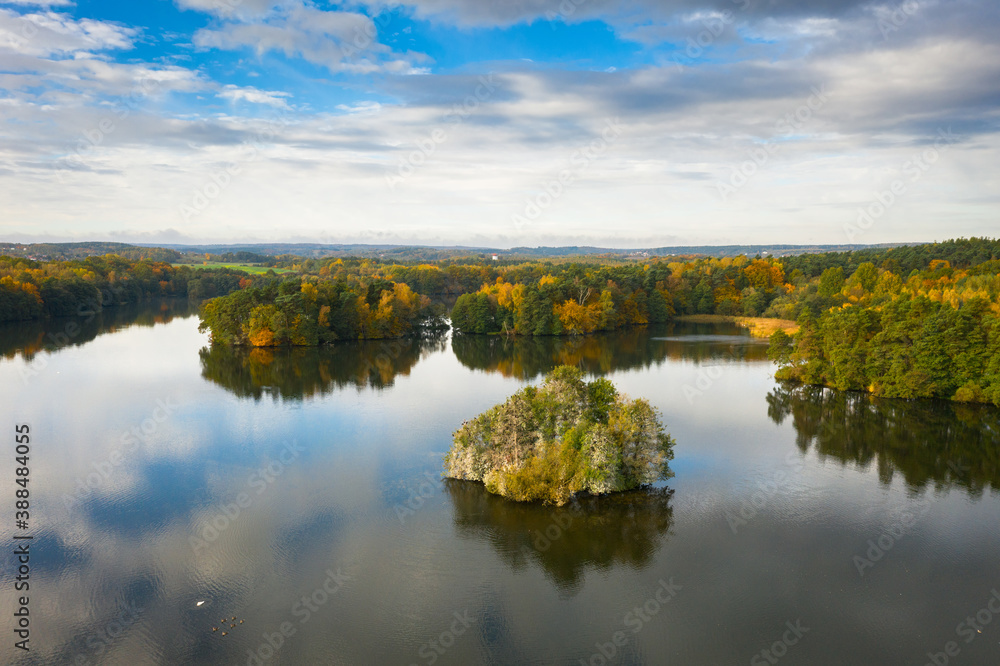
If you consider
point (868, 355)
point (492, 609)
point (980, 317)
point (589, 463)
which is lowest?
point (492, 609)

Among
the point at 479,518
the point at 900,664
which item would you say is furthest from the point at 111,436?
the point at 900,664

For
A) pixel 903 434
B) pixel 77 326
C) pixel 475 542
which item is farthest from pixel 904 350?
pixel 77 326

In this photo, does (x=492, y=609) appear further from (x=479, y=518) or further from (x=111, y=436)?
(x=111, y=436)

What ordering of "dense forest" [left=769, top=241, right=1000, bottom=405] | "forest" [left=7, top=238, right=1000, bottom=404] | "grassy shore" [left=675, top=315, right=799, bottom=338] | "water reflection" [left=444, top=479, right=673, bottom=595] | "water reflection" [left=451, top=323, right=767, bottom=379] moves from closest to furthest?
"water reflection" [left=444, top=479, right=673, bottom=595]
"dense forest" [left=769, top=241, right=1000, bottom=405]
"forest" [left=7, top=238, right=1000, bottom=404]
"water reflection" [left=451, top=323, right=767, bottom=379]
"grassy shore" [left=675, top=315, right=799, bottom=338]

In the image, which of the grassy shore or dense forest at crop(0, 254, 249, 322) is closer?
the grassy shore

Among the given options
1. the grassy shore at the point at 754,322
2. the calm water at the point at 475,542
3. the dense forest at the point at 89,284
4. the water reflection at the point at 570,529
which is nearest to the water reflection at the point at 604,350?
the grassy shore at the point at 754,322

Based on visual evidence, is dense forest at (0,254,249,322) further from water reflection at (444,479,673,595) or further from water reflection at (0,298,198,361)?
water reflection at (444,479,673,595)

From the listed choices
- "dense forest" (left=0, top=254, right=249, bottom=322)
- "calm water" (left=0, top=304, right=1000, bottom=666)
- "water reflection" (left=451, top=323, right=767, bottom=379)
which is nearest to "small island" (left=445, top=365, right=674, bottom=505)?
"calm water" (left=0, top=304, right=1000, bottom=666)
